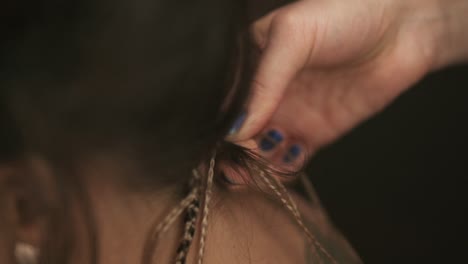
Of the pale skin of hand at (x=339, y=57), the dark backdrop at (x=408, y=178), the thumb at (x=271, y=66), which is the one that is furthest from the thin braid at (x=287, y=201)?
the dark backdrop at (x=408, y=178)

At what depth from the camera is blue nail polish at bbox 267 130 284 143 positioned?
825 millimetres

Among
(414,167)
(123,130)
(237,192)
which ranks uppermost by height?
(123,130)

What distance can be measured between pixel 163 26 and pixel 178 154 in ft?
0.39

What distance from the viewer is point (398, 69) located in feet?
2.85

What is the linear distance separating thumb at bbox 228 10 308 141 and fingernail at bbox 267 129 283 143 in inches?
6.0

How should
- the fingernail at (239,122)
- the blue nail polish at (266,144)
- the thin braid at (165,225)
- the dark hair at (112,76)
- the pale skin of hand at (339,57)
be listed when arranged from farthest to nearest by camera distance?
1. the blue nail polish at (266,144)
2. the pale skin of hand at (339,57)
3. the fingernail at (239,122)
4. the thin braid at (165,225)
5. the dark hair at (112,76)

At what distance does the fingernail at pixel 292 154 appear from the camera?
32.9 inches

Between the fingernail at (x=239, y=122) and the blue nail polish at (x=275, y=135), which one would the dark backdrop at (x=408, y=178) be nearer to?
the blue nail polish at (x=275, y=135)

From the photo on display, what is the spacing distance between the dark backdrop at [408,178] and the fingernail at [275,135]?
0.89 feet

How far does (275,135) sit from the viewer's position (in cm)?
83

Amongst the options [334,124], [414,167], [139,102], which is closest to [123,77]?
[139,102]

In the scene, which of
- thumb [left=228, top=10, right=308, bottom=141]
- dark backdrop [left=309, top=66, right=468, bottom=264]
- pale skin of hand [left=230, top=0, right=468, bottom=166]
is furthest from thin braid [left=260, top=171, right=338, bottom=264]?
dark backdrop [left=309, top=66, right=468, bottom=264]

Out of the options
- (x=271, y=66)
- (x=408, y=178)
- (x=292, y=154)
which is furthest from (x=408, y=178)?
(x=271, y=66)

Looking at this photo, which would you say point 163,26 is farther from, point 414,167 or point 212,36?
point 414,167
